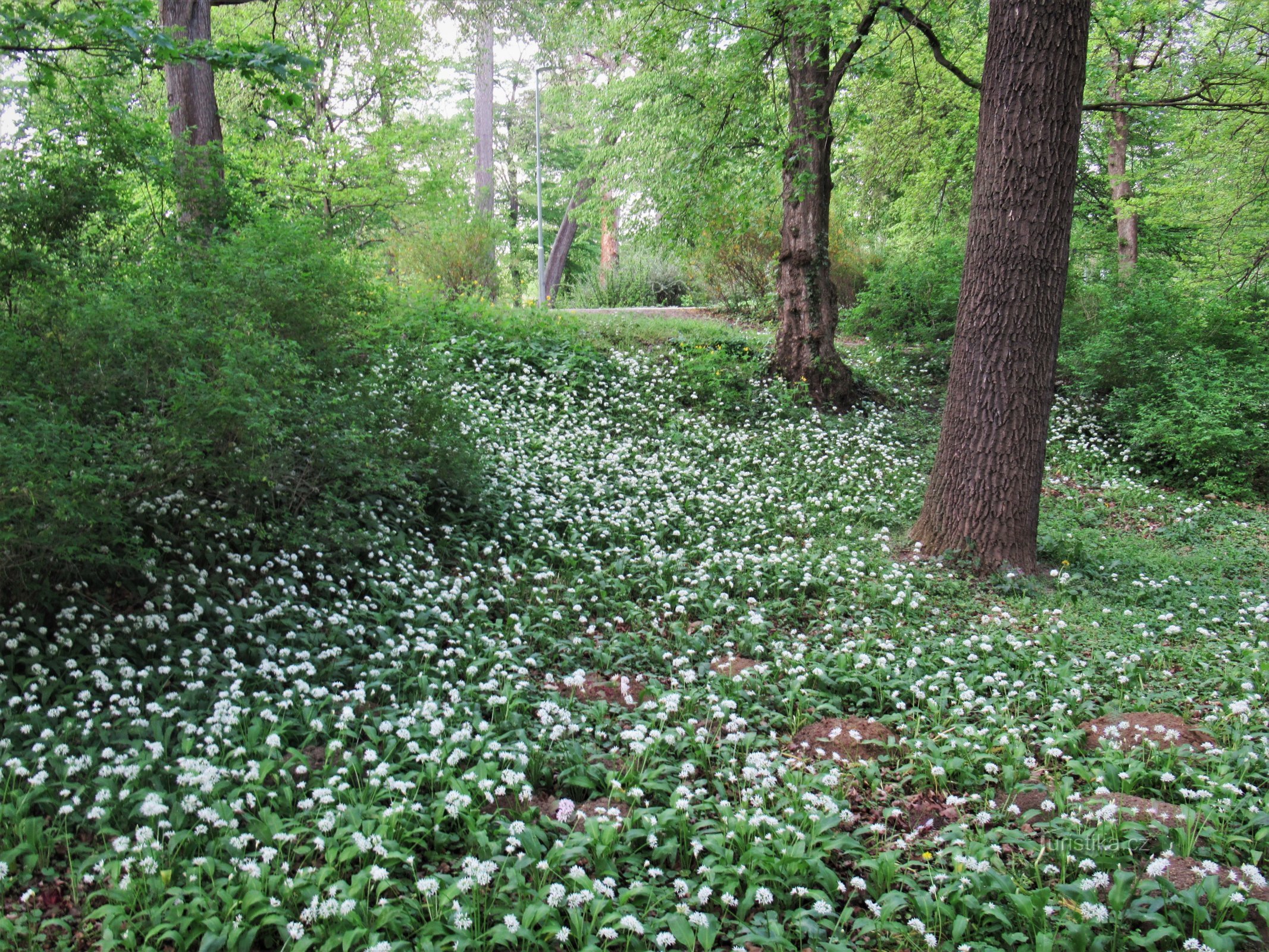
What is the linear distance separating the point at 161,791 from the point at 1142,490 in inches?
378

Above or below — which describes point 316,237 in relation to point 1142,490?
above

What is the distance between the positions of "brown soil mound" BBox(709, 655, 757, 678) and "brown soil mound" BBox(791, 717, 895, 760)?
522 millimetres

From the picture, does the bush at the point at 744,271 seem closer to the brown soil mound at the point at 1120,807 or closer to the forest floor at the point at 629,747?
the forest floor at the point at 629,747

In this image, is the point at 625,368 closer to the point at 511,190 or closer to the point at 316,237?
the point at 316,237

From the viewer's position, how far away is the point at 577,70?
81.6 ft

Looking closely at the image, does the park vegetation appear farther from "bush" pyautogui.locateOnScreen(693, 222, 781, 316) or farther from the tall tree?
"bush" pyautogui.locateOnScreen(693, 222, 781, 316)

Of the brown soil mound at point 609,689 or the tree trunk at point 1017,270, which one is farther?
the tree trunk at point 1017,270

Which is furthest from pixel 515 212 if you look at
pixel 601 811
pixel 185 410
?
pixel 601 811

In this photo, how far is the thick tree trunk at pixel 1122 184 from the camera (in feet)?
49.4

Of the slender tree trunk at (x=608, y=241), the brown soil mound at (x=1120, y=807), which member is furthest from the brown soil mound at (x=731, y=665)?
the slender tree trunk at (x=608, y=241)

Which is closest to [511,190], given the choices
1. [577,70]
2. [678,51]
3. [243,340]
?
[577,70]

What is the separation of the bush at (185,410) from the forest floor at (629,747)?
0.80 feet

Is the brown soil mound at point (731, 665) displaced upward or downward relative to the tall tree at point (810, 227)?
downward

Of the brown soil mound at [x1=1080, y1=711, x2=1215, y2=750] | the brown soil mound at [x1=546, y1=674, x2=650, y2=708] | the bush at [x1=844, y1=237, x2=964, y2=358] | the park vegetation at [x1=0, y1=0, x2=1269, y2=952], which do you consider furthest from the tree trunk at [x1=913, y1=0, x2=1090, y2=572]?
the bush at [x1=844, y1=237, x2=964, y2=358]
